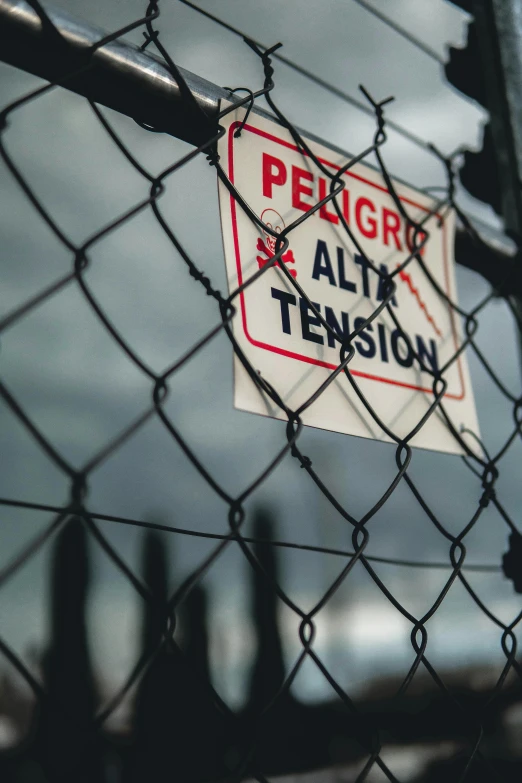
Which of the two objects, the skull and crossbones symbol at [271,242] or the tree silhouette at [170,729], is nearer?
the skull and crossbones symbol at [271,242]

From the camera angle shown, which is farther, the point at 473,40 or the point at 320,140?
the point at 473,40

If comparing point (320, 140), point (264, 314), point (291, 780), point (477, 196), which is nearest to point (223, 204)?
point (264, 314)

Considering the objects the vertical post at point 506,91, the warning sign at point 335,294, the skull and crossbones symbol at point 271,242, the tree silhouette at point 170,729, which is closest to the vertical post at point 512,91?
the vertical post at point 506,91

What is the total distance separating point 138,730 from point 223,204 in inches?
1296

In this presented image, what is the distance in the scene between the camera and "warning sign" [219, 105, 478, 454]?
0.70m

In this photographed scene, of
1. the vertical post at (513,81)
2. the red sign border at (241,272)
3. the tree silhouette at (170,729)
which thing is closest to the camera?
the red sign border at (241,272)

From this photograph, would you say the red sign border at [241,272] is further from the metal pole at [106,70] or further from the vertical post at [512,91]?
the vertical post at [512,91]

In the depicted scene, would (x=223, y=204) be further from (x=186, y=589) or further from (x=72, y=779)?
(x=72, y=779)

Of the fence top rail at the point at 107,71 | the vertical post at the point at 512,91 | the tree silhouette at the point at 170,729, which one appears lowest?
the tree silhouette at the point at 170,729

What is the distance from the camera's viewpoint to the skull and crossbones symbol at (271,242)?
718 mm

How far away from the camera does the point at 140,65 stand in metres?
0.64

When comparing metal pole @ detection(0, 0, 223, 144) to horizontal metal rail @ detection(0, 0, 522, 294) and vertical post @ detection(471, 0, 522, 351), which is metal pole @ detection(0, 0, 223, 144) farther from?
vertical post @ detection(471, 0, 522, 351)

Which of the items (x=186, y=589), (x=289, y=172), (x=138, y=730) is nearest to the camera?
(x=186, y=589)

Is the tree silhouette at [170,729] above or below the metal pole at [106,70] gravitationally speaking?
below
